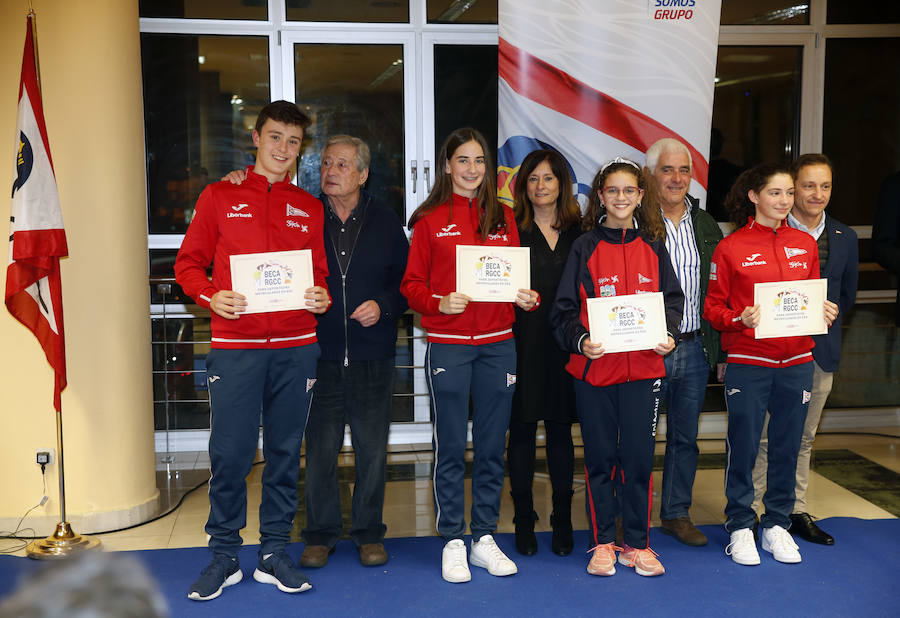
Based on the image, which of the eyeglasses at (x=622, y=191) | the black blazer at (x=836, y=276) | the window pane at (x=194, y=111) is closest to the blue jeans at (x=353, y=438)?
the eyeglasses at (x=622, y=191)

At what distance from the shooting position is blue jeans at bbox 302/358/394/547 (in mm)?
3611

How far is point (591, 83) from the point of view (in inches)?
172

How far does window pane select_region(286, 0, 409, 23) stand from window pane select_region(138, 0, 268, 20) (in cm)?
21

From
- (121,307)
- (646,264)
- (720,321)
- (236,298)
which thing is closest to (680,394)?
(720,321)

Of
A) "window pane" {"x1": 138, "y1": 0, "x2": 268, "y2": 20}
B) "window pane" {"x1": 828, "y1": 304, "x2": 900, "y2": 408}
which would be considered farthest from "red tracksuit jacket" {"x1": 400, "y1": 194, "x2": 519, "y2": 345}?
"window pane" {"x1": 828, "y1": 304, "x2": 900, "y2": 408}

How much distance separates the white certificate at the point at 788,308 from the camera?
344 cm

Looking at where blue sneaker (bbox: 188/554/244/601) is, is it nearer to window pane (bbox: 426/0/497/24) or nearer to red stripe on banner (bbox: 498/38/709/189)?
red stripe on banner (bbox: 498/38/709/189)

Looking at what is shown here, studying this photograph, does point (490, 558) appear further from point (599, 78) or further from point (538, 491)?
point (599, 78)

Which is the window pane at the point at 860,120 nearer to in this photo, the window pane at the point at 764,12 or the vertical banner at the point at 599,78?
the window pane at the point at 764,12

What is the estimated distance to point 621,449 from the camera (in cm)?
347

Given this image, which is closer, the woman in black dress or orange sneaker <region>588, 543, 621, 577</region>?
orange sneaker <region>588, 543, 621, 577</region>

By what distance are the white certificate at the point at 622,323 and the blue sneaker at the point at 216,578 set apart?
1.71 m

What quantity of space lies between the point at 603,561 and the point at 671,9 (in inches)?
111

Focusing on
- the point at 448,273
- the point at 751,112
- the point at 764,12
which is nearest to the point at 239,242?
the point at 448,273
